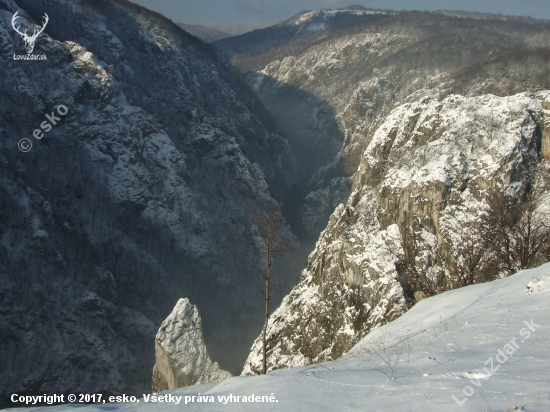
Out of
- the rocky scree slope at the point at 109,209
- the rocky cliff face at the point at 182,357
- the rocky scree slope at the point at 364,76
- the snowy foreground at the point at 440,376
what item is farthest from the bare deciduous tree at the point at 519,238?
the rocky scree slope at the point at 364,76

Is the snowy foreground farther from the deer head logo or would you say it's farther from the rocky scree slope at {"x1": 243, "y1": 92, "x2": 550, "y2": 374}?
the deer head logo

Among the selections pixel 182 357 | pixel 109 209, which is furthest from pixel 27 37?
pixel 182 357

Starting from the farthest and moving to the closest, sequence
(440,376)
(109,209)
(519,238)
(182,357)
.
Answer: (109,209)
(182,357)
(519,238)
(440,376)

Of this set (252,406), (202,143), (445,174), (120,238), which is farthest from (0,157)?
(252,406)

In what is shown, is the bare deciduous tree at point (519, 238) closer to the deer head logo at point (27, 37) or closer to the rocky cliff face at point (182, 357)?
the rocky cliff face at point (182, 357)

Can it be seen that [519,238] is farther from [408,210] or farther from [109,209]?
[109,209]

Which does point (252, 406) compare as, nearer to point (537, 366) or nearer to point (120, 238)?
point (537, 366)
